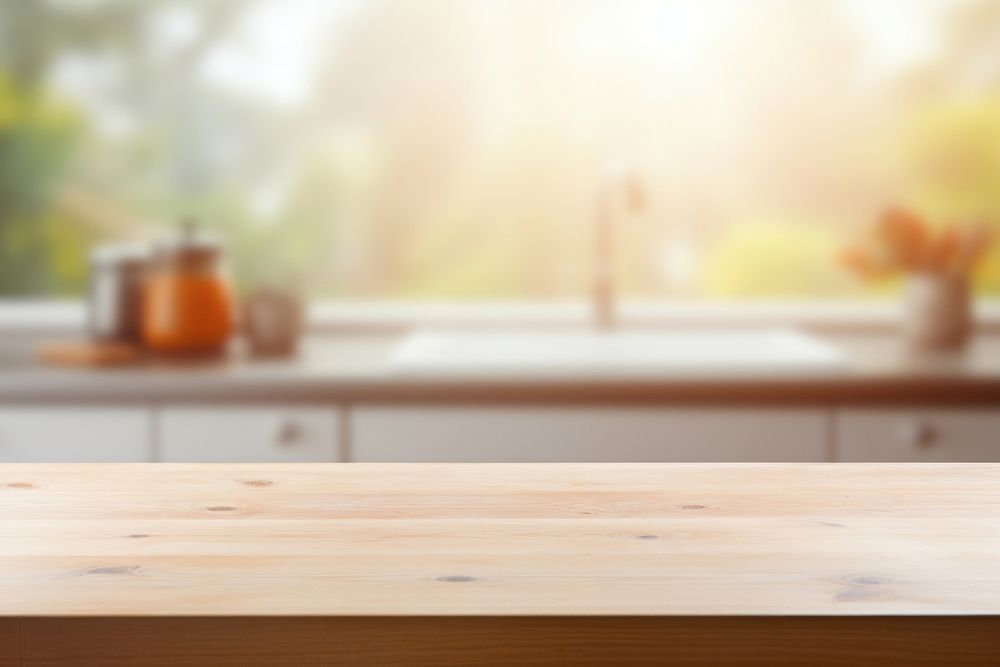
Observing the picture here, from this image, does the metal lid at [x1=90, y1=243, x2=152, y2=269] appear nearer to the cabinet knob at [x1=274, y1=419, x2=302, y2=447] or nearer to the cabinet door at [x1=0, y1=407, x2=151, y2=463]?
the cabinet door at [x1=0, y1=407, x2=151, y2=463]

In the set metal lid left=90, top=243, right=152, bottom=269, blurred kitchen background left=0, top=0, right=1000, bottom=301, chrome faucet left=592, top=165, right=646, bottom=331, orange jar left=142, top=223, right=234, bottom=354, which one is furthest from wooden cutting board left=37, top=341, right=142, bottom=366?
chrome faucet left=592, top=165, right=646, bottom=331

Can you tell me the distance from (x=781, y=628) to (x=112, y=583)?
0.39m

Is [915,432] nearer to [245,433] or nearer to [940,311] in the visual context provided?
[940,311]

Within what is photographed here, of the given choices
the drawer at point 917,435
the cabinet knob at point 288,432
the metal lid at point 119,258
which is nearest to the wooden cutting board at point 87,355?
the metal lid at point 119,258

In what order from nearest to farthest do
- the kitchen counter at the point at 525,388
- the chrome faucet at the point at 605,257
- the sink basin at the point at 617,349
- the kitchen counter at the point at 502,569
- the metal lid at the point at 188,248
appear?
the kitchen counter at the point at 502,569
the kitchen counter at the point at 525,388
the sink basin at the point at 617,349
the metal lid at the point at 188,248
the chrome faucet at the point at 605,257

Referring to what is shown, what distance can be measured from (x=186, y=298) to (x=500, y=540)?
169 centimetres

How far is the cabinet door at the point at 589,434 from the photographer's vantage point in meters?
2.08

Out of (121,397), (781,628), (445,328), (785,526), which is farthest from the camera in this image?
(445,328)

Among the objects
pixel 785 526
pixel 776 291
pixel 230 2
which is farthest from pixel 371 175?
pixel 785 526

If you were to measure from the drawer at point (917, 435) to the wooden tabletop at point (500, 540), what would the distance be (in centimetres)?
106

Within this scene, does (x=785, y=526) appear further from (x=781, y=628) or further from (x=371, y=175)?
(x=371, y=175)

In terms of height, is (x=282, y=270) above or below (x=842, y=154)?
below

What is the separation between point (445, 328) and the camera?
2.86 metres

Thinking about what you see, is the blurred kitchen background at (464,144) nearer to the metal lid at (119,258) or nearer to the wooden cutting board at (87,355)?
the metal lid at (119,258)
